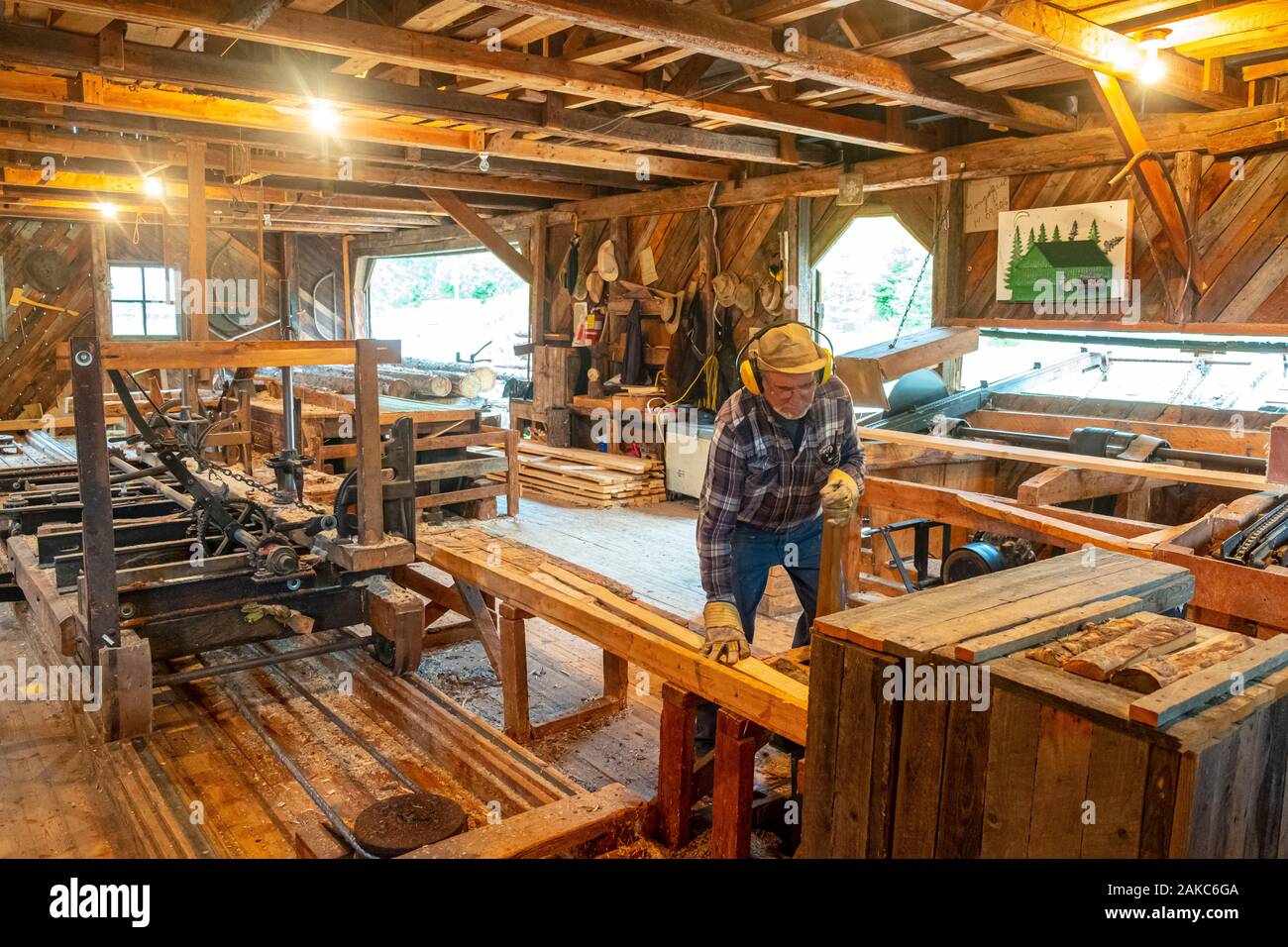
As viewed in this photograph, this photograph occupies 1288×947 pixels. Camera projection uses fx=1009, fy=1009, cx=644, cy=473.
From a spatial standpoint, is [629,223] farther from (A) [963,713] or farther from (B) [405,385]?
(A) [963,713]

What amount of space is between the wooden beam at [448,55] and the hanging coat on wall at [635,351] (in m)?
4.22

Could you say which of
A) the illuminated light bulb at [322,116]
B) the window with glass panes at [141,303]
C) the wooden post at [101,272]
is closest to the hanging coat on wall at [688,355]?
the illuminated light bulb at [322,116]

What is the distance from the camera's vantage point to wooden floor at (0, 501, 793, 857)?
326 cm

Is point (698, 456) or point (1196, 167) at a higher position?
point (1196, 167)

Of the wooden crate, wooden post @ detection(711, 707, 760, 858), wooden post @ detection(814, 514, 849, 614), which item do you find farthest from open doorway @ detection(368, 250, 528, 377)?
the wooden crate

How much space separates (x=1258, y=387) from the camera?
7180 mm

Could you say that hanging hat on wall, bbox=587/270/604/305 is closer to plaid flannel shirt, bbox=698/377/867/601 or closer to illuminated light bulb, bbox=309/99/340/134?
illuminated light bulb, bbox=309/99/340/134

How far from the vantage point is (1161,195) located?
247 inches

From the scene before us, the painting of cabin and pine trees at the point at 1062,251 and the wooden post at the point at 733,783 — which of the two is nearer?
the wooden post at the point at 733,783

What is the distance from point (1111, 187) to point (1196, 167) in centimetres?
53

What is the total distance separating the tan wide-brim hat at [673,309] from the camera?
1048 centimetres

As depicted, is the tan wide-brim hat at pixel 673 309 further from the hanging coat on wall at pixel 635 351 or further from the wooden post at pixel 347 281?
the wooden post at pixel 347 281

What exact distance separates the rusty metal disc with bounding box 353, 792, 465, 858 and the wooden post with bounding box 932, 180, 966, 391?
6.07 metres
